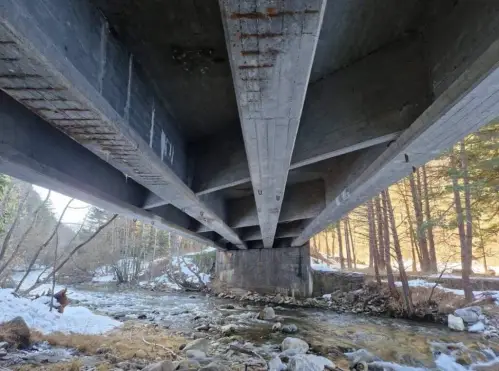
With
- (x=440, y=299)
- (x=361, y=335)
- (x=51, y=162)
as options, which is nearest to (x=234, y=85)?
(x=51, y=162)

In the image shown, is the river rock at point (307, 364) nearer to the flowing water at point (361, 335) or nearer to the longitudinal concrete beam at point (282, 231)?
the flowing water at point (361, 335)

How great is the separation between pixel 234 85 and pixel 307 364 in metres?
4.54

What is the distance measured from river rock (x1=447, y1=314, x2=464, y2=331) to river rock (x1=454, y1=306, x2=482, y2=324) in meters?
0.29

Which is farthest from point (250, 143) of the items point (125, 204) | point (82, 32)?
point (125, 204)

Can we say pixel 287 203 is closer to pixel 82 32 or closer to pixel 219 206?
pixel 219 206

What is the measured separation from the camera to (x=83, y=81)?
1891 mm

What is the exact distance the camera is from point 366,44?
8.89ft

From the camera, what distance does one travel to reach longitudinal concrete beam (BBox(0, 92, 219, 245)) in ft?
8.90

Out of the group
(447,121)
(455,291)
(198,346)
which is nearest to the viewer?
(447,121)

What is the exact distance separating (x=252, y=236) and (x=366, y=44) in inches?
371

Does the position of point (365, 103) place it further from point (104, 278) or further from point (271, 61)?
point (104, 278)

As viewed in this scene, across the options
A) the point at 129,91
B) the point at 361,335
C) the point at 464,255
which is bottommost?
the point at 361,335

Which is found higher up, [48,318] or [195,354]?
[48,318]

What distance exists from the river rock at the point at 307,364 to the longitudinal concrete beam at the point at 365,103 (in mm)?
3265
